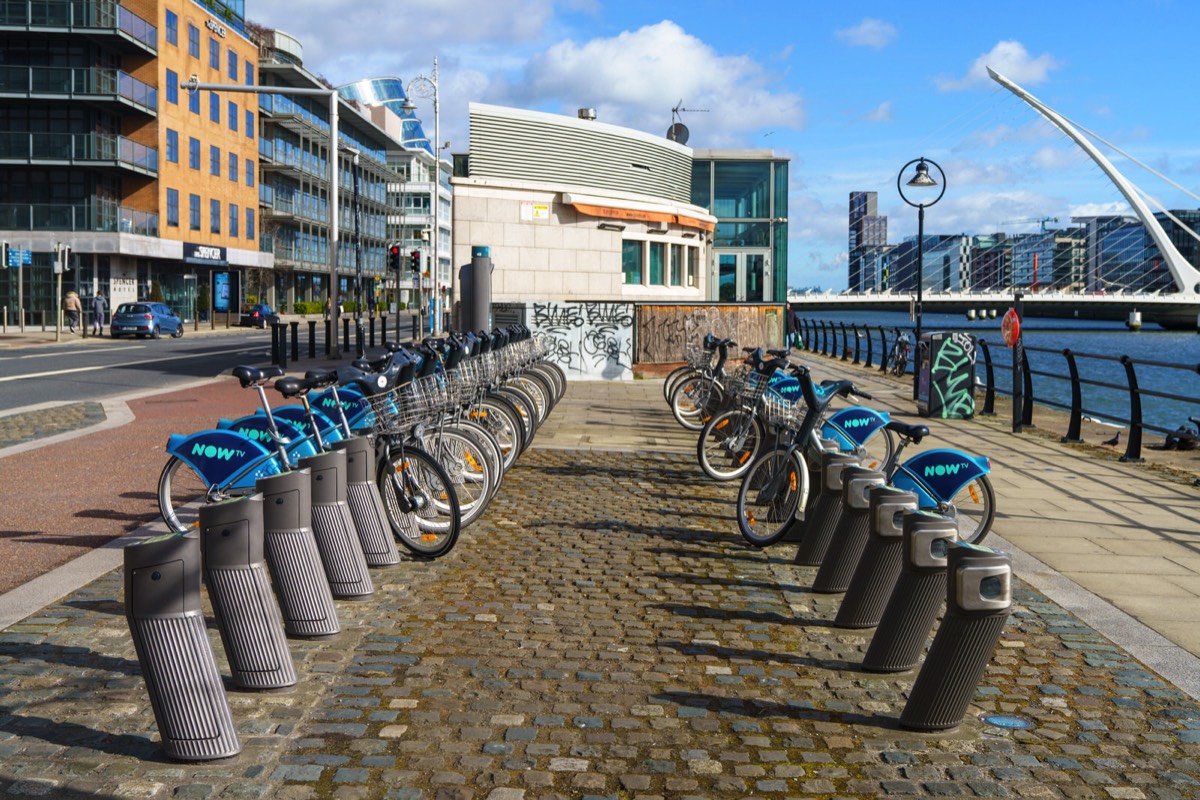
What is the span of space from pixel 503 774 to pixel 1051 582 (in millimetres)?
4112

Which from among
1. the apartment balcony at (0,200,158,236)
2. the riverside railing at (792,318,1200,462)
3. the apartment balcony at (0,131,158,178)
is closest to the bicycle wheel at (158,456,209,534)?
the riverside railing at (792,318,1200,462)

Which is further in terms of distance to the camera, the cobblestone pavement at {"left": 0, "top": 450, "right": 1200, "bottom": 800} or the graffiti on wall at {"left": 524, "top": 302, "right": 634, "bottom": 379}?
the graffiti on wall at {"left": 524, "top": 302, "right": 634, "bottom": 379}

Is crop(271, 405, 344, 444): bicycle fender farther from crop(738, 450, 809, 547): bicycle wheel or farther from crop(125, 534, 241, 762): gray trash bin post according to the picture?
crop(125, 534, 241, 762): gray trash bin post

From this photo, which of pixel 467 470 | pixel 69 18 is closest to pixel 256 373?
pixel 467 470

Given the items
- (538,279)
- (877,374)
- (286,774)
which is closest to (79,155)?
(538,279)

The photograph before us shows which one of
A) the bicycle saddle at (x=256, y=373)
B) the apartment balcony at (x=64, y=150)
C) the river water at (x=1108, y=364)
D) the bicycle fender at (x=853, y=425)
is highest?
the apartment balcony at (x=64, y=150)

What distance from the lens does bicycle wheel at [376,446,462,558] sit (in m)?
6.98

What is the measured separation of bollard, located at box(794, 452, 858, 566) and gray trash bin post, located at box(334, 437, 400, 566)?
2.50m

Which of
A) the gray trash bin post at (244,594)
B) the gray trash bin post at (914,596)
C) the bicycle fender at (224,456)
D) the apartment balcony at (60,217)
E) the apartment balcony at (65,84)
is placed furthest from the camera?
the apartment balcony at (60,217)

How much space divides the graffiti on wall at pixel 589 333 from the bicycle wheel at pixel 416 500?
15.7m

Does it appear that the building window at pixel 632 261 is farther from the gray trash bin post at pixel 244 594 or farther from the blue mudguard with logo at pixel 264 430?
the gray trash bin post at pixel 244 594

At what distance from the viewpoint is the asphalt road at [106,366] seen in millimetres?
18469

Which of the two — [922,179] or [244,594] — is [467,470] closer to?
[244,594]

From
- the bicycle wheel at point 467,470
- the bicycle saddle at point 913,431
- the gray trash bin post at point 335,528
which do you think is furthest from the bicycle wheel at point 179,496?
the bicycle saddle at point 913,431
